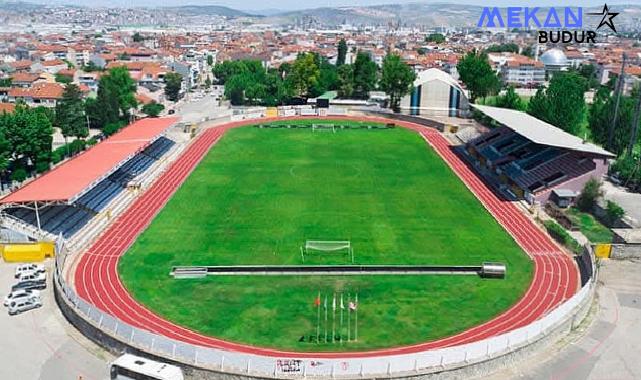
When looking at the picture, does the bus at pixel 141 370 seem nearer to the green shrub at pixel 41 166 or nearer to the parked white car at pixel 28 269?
the parked white car at pixel 28 269

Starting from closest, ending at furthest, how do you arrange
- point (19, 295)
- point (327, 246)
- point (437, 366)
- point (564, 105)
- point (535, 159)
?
1. point (437, 366)
2. point (19, 295)
3. point (327, 246)
4. point (535, 159)
5. point (564, 105)

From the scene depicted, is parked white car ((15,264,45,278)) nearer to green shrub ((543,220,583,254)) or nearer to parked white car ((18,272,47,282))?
parked white car ((18,272,47,282))

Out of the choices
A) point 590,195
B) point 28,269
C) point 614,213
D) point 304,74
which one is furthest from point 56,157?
point 614,213

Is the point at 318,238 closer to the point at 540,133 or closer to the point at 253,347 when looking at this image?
the point at 253,347

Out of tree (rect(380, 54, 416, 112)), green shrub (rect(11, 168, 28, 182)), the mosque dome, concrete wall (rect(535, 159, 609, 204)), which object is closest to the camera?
concrete wall (rect(535, 159, 609, 204))

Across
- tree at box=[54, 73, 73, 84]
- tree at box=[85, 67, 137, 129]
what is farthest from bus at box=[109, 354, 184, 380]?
tree at box=[54, 73, 73, 84]

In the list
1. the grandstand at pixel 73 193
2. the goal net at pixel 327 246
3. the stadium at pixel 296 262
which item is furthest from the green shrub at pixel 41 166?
the goal net at pixel 327 246
